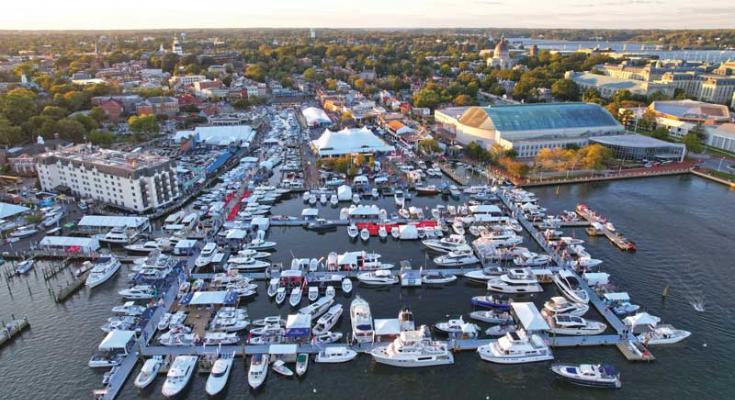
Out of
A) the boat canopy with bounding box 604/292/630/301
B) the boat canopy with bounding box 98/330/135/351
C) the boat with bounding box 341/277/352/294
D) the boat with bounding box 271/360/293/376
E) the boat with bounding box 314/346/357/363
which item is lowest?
the boat with bounding box 271/360/293/376

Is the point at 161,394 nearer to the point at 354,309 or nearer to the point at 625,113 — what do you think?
the point at 354,309

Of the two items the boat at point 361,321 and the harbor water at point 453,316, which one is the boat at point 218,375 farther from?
the boat at point 361,321

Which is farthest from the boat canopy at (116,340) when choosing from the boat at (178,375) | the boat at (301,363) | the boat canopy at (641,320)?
the boat canopy at (641,320)

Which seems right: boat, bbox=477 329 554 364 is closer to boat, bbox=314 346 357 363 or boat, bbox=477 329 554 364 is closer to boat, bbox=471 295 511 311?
boat, bbox=471 295 511 311

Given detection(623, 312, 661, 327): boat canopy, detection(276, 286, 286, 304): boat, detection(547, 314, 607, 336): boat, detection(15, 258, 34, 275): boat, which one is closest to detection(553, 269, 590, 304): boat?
detection(547, 314, 607, 336): boat

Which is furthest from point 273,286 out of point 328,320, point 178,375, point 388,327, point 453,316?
point 453,316

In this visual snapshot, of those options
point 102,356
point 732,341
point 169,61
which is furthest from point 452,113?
point 169,61
